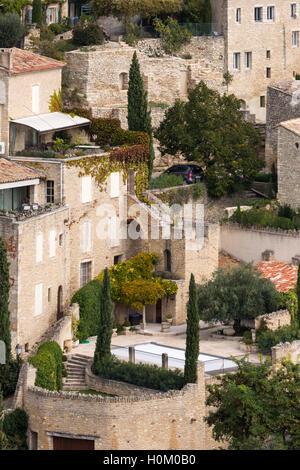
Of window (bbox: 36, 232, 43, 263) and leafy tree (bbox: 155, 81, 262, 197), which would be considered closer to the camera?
window (bbox: 36, 232, 43, 263)

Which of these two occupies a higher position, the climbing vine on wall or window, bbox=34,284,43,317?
the climbing vine on wall

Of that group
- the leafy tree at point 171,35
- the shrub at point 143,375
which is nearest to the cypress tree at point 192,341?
the shrub at point 143,375

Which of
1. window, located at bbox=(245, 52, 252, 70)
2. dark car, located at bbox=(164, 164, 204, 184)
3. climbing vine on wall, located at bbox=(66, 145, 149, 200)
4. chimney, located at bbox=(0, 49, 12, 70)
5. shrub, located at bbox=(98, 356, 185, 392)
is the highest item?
chimney, located at bbox=(0, 49, 12, 70)

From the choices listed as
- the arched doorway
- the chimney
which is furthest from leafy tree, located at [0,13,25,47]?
the arched doorway

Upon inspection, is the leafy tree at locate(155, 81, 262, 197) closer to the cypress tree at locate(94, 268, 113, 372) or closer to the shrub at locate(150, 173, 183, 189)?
the shrub at locate(150, 173, 183, 189)

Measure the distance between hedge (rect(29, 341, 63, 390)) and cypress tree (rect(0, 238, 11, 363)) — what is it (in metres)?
1.32

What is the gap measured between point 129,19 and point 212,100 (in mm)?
12776

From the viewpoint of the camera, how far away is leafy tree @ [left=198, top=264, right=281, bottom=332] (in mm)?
73562

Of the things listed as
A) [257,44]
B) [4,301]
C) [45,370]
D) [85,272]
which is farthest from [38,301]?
[257,44]

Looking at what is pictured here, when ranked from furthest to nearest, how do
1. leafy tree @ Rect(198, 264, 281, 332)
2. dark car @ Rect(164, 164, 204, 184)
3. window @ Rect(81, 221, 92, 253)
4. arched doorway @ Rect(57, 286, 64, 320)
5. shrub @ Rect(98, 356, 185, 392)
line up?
1. dark car @ Rect(164, 164, 204, 184)
2. window @ Rect(81, 221, 92, 253)
3. arched doorway @ Rect(57, 286, 64, 320)
4. leafy tree @ Rect(198, 264, 281, 332)
5. shrub @ Rect(98, 356, 185, 392)

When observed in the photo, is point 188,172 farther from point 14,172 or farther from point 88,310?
point 88,310

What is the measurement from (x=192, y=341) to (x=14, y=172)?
13.1m

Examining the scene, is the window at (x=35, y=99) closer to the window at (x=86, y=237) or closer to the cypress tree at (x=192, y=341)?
the window at (x=86, y=237)

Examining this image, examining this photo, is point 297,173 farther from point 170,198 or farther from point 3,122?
point 3,122
